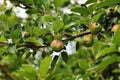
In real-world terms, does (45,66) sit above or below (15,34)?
below

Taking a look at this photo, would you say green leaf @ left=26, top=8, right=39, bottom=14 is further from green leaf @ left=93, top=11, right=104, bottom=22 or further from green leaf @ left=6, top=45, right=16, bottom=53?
green leaf @ left=93, top=11, right=104, bottom=22

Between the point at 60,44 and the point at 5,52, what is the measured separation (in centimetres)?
39

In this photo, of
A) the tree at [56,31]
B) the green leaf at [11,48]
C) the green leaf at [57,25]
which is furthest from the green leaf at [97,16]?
the green leaf at [11,48]

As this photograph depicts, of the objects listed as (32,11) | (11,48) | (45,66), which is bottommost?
(45,66)

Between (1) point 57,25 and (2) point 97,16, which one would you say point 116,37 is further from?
(1) point 57,25

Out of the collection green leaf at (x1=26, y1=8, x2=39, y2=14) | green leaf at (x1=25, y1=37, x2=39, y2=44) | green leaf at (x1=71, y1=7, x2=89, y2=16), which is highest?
green leaf at (x1=26, y1=8, x2=39, y2=14)

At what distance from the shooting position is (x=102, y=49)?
1332mm

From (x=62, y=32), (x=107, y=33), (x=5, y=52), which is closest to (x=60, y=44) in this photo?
(x=62, y=32)

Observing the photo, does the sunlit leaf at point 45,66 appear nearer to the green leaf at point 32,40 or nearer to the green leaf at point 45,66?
the green leaf at point 45,66

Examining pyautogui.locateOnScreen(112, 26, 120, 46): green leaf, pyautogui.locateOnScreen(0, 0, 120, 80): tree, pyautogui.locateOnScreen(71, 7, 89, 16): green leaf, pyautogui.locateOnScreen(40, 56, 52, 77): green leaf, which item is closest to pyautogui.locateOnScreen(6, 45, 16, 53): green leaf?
pyautogui.locateOnScreen(0, 0, 120, 80): tree

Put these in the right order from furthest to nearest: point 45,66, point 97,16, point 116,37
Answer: point 45,66 → point 97,16 → point 116,37

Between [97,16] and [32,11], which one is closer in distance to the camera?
[97,16]

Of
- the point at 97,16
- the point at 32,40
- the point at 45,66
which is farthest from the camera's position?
the point at 45,66

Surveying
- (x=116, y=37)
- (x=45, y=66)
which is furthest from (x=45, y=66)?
(x=116, y=37)
